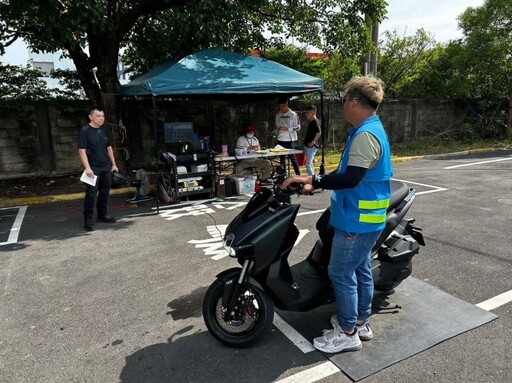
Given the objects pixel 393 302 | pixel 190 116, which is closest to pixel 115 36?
pixel 190 116

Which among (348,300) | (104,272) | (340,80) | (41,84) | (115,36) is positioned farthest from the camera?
(340,80)

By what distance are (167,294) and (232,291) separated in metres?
1.21

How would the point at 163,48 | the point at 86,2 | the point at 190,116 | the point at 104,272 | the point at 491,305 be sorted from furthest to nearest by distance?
1. the point at 190,116
2. the point at 163,48
3. the point at 86,2
4. the point at 104,272
5. the point at 491,305

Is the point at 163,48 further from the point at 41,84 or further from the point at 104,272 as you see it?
the point at 104,272

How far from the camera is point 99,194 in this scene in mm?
6047

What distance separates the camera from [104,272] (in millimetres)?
4242

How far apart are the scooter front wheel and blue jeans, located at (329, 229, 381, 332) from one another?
0.50 m

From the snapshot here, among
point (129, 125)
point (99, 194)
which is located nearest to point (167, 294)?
point (99, 194)

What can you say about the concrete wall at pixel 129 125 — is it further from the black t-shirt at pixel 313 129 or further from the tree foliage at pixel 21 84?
the black t-shirt at pixel 313 129

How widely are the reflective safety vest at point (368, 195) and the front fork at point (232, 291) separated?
698 millimetres

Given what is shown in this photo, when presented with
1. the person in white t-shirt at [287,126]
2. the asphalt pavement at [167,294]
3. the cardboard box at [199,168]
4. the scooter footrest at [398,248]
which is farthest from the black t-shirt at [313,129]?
the scooter footrest at [398,248]

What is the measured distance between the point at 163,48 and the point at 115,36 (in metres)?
1.26

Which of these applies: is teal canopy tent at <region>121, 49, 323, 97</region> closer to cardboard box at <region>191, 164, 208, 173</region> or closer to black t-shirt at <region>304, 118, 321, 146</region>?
black t-shirt at <region>304, 118, 321, 146</region>

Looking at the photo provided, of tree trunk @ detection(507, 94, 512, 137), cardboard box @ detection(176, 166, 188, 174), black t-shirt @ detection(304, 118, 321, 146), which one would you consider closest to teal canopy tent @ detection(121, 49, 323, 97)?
black t-shirt @ detection(304, 118, 321, 146)
